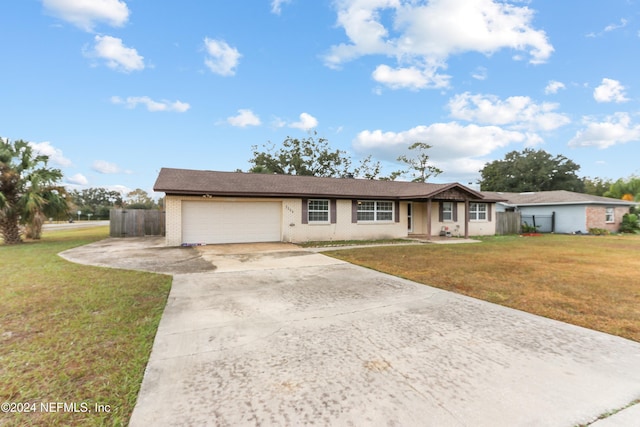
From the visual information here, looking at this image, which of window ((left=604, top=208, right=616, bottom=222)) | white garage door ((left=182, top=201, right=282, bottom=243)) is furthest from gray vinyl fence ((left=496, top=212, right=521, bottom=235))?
white garage door ((left=182, top=201, right=282, bottom=243))

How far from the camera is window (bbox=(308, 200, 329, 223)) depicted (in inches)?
582

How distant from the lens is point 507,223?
20.8 meters

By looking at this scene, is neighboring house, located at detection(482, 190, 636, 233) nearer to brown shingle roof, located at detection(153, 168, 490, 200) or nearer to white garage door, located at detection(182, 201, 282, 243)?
brown shingle roof, located at detection(153, 168, 490, 200)

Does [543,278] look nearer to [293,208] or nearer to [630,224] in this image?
[293,208]

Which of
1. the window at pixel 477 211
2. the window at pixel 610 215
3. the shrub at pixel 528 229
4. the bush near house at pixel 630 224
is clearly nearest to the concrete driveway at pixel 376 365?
the window at pixel 477 211

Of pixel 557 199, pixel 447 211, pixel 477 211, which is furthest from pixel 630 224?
pixel 447 211

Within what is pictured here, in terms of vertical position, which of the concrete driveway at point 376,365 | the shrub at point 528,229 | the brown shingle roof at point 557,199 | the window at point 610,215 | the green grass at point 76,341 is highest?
the brown shingle roof at point 557,199

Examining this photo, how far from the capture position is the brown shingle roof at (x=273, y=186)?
499 inches

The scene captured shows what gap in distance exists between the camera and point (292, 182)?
16.1 m

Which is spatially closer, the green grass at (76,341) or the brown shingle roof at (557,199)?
the green grass at (76,341)

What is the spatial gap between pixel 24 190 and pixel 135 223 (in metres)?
4.92

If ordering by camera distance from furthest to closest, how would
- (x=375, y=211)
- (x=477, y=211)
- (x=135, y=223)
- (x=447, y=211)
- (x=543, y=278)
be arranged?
(x=477, y=211) < (x=447, y=211) < (x=135, y=223) < (x=375, y=211) < (x=543, y=278)

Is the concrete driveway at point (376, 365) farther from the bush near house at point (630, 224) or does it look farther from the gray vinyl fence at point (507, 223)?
the bush near house at point (630, 224)

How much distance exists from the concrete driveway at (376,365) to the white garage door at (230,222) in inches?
329
